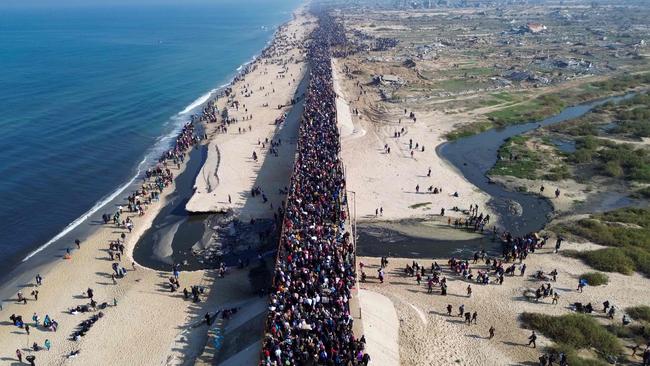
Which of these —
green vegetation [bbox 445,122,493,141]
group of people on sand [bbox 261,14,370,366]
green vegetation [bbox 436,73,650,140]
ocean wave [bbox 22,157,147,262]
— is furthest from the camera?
green vegetation [bbox 436,73,650,140]

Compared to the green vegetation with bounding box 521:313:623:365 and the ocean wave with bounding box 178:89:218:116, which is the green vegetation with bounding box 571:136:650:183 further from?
the ocean wave with bounding box 178:89:218:116

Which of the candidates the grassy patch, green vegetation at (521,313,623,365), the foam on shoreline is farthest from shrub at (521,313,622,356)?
the foam on shoreline

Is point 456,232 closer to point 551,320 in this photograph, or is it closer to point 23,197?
point 551,320

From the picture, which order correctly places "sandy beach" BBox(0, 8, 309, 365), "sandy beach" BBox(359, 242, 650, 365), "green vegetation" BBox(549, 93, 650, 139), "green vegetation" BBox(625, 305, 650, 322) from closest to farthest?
1. "sandy beach" BBox(359, 242, 650, 365)
2. "sandy beach" BBox(0, 8, 309, 365)
3. "green vegetation" BBox(625, 305, 650, 322)
4. "green vegetation" BBox(549, 93, 650, 139)

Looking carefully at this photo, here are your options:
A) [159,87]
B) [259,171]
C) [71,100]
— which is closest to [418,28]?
[159,87]

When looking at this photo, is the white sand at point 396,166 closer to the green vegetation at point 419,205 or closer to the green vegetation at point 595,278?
the green vegetation at point 419,205

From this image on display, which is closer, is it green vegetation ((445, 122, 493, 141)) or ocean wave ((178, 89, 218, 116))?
green vegetation ((445, 122, 493, 141))

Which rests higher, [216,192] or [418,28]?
[418,28]

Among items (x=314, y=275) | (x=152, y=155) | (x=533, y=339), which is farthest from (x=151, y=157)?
(x=533, y=339)
